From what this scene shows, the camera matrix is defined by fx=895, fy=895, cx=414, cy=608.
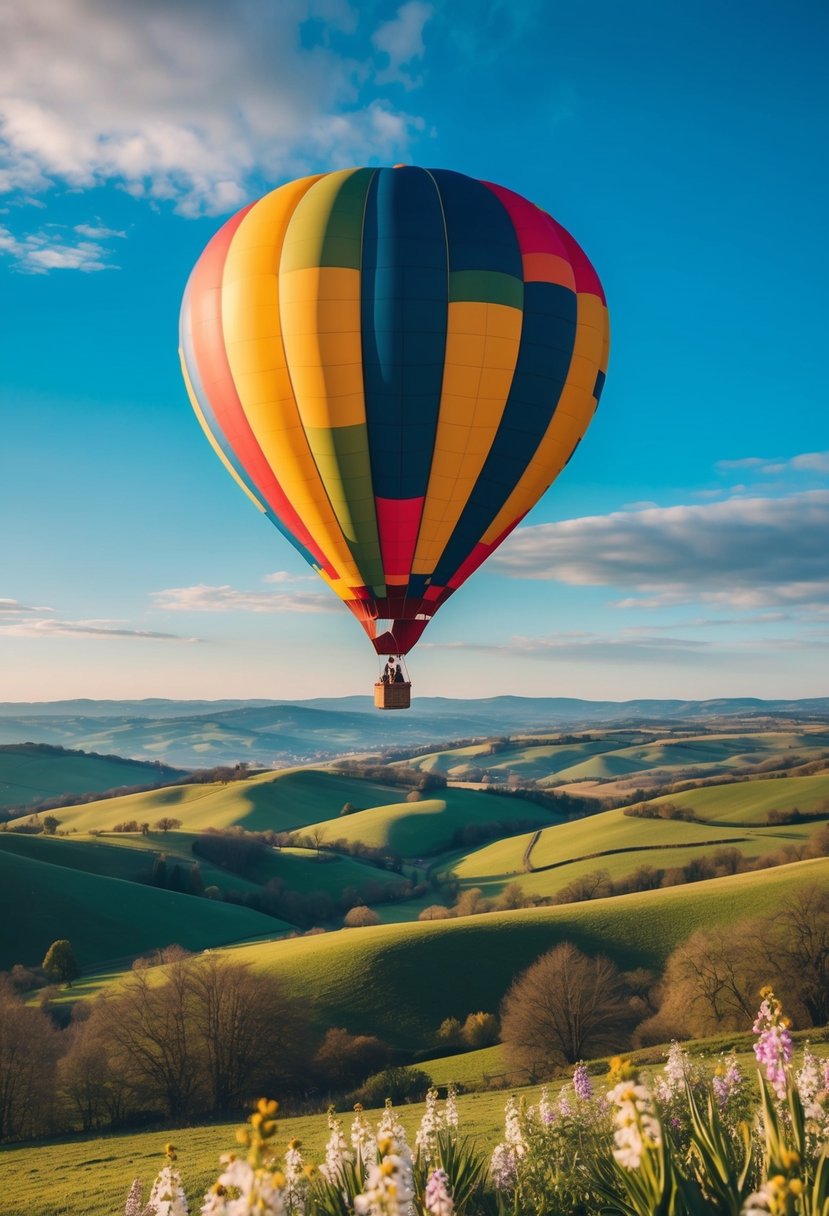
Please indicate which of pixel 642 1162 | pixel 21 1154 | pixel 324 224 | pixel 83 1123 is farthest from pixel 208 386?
pixel 83 1123

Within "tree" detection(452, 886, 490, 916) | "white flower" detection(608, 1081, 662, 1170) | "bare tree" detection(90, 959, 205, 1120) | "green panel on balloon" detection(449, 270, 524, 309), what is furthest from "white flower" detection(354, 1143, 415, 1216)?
"tree" detection(452, 886, 490, 916)

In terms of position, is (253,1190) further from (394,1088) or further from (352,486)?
(394,1088)

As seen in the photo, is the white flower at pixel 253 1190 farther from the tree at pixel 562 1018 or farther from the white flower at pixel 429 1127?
the tree at pixel 562 1018

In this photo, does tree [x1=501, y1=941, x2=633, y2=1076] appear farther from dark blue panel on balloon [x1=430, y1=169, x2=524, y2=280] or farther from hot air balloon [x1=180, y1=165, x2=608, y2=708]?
dark blue panel on balloon [x1=430, y1=169, x2=524, y2=280]

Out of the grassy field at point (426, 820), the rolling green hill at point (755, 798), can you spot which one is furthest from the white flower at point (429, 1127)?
the grassy field at point (426, 820)

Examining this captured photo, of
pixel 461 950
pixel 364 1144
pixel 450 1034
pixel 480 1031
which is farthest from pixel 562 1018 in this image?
pixel 364 1144

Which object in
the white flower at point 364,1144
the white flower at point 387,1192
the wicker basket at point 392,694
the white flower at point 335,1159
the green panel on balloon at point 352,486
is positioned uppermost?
the green panel on balloon at point 352,486
